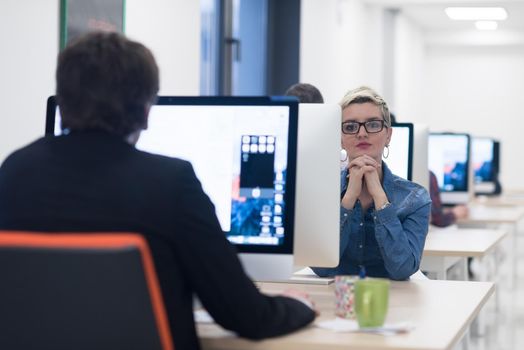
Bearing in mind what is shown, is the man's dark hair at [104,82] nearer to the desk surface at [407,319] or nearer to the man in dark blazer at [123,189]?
the man in dark blazer at [123,189]

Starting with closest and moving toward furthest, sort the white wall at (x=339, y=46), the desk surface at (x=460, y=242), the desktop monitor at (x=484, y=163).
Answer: the desk surface at (x=460, y=242) < the white wall at (x=339, y=46) < the desktop monitor at (x=484, y=163)

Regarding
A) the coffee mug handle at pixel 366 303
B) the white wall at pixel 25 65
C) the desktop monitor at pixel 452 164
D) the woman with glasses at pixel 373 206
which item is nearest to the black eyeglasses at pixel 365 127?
the woman with glasses at pixel 373 206

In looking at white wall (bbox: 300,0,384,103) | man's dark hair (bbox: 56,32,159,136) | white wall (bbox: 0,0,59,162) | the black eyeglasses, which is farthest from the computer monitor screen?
white wall (bbox: 300,0,384,103)

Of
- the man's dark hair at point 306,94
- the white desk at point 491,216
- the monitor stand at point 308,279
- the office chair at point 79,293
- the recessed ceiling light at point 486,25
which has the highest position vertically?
the recessed ceiling light at point 486,25

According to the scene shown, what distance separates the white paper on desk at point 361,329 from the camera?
1805mm

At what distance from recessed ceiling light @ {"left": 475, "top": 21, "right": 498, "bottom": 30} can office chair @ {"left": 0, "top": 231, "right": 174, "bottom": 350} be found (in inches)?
464

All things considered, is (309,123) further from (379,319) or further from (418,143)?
(418,143)

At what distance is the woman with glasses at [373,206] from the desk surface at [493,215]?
3.41m

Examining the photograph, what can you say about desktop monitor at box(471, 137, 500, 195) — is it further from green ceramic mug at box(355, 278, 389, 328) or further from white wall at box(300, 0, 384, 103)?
green ceramic mug at box(355, 278, 389, 328)

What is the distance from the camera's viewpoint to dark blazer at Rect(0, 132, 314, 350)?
1.58 metres

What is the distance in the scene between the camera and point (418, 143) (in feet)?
14.4

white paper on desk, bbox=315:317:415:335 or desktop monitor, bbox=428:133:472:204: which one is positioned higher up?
desktop monitor, bbox=428:133:472:204

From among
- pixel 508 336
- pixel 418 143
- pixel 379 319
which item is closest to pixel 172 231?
pixel 379 319

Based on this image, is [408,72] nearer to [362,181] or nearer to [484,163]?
[484,163]
